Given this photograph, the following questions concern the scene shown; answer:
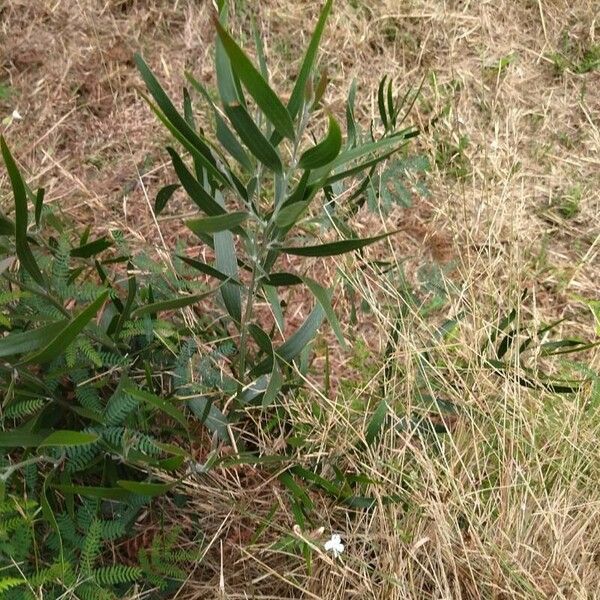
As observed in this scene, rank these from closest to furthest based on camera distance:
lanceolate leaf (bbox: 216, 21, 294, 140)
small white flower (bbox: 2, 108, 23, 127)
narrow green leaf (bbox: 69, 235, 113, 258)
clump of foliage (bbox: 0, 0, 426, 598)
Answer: lanceolate leaf (bbox: 216, 21, 294, 140) → clump of foliage (bbox: 0, 0, 426, 598) → narrow green leaf (bbox: 69, 235, 113, 258) → small white flower (bbox: 2, 108, 23, 127)

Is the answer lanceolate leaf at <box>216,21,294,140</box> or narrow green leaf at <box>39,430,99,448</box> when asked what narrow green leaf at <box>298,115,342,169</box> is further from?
narrow green leaf at <box>39,430,99,448</box>

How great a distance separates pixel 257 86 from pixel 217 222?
0.19m

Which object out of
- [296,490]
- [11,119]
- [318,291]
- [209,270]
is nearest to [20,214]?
[209,270]

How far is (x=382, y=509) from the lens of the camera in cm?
128

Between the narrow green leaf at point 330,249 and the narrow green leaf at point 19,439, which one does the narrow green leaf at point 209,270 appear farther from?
the narrow green leaf at point 19,439

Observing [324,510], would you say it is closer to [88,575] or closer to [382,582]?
[382,582]

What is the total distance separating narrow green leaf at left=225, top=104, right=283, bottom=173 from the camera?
86cm

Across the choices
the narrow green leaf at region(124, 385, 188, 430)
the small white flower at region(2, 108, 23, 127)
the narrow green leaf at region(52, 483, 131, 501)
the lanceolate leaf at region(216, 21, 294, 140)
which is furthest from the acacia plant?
the small white flower at region(2, 108, 23, 127)

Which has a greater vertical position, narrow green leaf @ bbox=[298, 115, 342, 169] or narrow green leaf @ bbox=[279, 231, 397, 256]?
narrow green leaf @ bbox=[298, 115, 342, 169]

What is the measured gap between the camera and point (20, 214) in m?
0.95

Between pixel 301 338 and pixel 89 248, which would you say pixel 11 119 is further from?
pixel 301 338

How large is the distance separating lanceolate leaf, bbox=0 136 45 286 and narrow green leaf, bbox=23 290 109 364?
0.15 metres

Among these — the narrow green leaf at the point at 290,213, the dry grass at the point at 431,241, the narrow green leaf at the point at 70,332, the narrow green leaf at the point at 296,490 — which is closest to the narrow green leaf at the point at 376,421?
the dry grass at the point at 431,241

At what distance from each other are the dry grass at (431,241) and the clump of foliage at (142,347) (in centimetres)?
16
